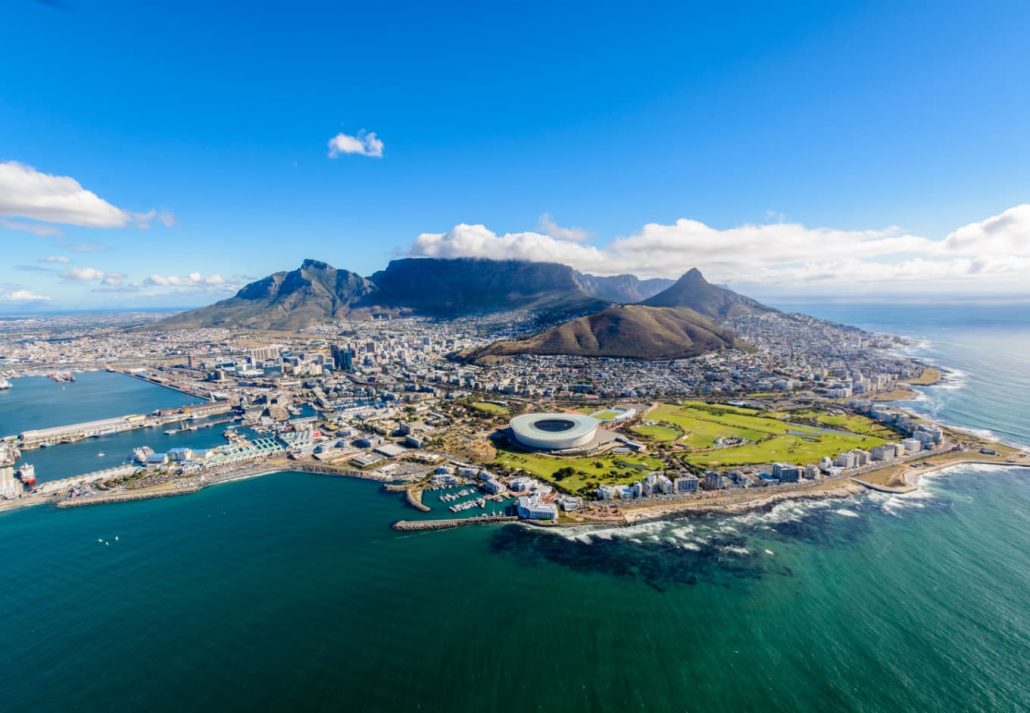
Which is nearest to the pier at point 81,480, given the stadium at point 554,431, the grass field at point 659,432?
the stadium at point 554,431

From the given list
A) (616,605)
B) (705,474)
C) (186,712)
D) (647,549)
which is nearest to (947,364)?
(705,474)

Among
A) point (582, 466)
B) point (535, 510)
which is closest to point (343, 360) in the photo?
point (582, 466)

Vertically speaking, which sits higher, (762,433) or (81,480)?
(81,480)

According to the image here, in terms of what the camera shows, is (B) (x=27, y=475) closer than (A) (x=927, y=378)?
Yes

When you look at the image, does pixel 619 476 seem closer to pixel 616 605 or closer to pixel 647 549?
pixel 647 549

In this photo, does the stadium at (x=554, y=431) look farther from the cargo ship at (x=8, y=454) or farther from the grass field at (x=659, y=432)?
the cargo ship at (x=8, y=454)

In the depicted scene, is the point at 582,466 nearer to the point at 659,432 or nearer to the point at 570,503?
the point at 570,503
